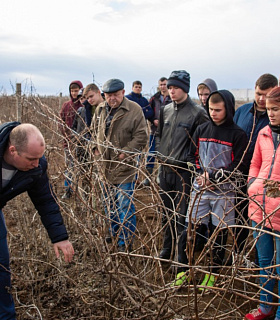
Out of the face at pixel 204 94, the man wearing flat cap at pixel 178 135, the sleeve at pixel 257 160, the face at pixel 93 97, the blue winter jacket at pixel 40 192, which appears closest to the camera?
the blue winter jacket at pixel 40 192

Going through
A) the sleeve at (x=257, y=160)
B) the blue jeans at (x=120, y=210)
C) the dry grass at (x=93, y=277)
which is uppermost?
the sleeve at (x=257, y=160)

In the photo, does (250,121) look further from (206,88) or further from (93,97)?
(93,97)

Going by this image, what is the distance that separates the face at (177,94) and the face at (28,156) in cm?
157

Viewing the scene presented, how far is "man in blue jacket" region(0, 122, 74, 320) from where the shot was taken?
1959 mm

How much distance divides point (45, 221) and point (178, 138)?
148 cm

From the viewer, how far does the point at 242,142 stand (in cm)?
265

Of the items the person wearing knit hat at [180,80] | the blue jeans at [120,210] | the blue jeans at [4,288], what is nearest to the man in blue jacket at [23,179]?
the blue jeans at [4,288]

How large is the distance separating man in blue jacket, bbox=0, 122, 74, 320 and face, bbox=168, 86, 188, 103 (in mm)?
1485

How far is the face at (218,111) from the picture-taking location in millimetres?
2691

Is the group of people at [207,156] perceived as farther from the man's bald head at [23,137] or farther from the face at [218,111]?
the man's bald head at [23,137]

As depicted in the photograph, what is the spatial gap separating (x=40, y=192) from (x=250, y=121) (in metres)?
1.92

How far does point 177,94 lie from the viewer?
10.3ft

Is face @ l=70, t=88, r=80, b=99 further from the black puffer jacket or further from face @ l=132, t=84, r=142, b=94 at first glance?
the black puffer jacket

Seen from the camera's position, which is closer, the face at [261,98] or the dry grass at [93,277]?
the dry grass at [93,277]
